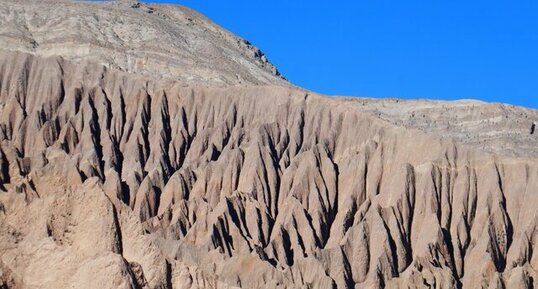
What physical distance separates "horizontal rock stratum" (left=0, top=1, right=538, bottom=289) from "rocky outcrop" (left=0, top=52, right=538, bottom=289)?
0.10 meters

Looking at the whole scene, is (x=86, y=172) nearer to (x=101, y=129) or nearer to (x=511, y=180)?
(x=101, y=129)

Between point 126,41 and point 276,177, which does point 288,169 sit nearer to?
point 276,177

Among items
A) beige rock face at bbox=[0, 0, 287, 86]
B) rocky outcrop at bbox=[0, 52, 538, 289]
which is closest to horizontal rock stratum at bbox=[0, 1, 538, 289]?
rocky outcrop at bbox=[0, 52, 538, 289]

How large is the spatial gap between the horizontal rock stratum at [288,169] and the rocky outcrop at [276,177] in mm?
103

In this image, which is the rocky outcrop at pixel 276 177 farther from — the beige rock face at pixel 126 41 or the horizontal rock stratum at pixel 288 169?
the beige rock face at pixel 126 41

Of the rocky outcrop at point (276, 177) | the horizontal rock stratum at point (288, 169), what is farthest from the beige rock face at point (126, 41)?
the rocky outcrop at point (276, 177)

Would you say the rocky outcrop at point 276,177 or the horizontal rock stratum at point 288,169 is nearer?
the rocky outcrop at point 276,177

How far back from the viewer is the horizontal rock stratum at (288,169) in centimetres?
7869

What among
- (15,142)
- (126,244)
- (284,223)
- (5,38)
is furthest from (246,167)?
(126,244)

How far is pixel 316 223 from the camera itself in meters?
84.3

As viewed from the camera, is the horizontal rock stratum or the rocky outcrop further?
the horizontal rock stratum

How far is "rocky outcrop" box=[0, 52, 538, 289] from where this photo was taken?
257 ft

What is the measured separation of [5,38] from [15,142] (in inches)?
518

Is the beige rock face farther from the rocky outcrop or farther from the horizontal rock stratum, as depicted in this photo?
the rocky outcrop
